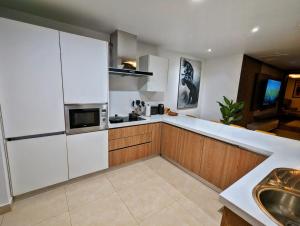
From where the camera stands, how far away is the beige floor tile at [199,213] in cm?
162

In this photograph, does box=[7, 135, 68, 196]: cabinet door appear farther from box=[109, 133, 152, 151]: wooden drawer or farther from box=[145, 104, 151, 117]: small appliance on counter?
box=[145, 104, 151, 117]: small appliance on counter

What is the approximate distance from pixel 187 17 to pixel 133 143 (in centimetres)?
210

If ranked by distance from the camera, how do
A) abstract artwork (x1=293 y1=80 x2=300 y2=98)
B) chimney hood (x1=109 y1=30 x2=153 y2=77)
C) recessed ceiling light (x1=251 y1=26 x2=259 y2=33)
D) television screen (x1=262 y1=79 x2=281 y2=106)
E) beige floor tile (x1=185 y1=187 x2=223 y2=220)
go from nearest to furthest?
beige floor tile (x1=185 y1=187 x2=223 y2=220), recessed ceiling light (x1=251 y1=26 x2=259 y2=33), chimney hood (x1=109 y1=30 x2=153 y2=77), television screen (x1=262 y1=79 x2=281 y2=106), abstract artwork (x1=293 y1=80 x2=300 y2=98)

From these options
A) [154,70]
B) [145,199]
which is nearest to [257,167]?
[145,199]

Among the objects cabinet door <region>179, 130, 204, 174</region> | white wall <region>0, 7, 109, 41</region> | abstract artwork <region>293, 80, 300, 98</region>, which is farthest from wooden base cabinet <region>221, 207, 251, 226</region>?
abstract artwork <region>293, 80, 300, 98</region>

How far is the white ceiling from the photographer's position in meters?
1.65

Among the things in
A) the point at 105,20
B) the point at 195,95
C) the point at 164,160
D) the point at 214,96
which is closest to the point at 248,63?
the point at 214,96

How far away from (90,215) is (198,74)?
4.16 meters

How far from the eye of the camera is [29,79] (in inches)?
64.4

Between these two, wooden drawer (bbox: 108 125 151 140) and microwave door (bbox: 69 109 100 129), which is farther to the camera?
wooden drawer (bbox: 108 125 151 140)

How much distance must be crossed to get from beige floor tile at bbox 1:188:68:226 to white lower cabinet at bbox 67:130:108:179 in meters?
0.31

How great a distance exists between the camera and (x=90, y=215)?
5.40 feet

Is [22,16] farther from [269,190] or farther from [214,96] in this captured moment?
[214,96]

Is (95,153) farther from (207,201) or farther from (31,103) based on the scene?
(207,201)
